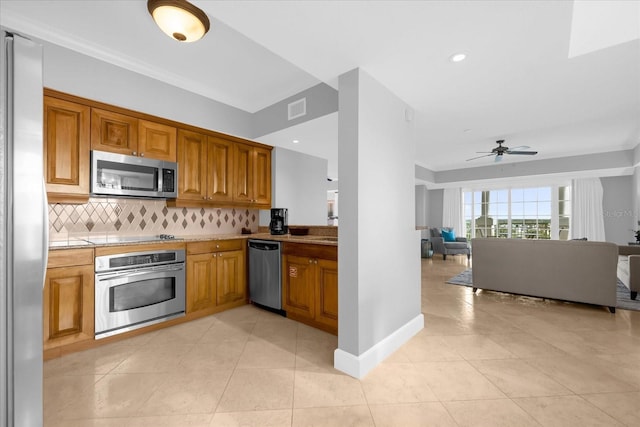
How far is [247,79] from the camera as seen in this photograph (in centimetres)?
297

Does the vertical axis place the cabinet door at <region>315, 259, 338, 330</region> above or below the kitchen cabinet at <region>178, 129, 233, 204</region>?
below

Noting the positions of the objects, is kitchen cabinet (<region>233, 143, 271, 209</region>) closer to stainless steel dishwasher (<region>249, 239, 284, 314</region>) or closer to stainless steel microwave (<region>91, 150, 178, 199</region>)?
stainless steel dishwasher (<region>249, 239, 284, 314</region>)

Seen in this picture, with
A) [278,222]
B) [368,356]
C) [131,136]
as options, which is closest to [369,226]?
[368,356]

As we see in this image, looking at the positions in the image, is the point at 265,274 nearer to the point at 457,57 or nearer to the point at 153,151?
the point at 153,151

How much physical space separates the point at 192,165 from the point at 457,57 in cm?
286

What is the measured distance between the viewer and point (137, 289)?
8.61 ft

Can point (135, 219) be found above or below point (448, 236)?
above

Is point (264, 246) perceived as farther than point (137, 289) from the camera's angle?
Yes

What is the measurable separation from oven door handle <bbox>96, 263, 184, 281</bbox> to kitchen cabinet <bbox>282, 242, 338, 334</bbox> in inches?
43.8

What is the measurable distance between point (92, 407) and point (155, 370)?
417 millimetres

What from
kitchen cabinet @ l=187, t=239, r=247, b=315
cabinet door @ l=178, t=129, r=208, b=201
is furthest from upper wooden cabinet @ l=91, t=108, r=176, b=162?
kitchen cabinet @ l=187, t=239, r=247, b=315

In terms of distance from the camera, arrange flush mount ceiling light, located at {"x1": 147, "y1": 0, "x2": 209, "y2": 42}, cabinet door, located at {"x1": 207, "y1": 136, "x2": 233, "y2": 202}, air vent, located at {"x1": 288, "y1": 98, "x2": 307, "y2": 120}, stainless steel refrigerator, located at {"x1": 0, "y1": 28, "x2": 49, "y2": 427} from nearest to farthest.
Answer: stainless steel refrigerator, located at {"x1": 0, "y1": 28, "x2": 49, "y2": 427} → flush mount ceiling light, located at {"x1": 147, "y1": 0, "x2": 209, "y2": 42} → air vent, located at {"x1": 288, "y1": 98, "x2": 307, "y2": 120} → cabinet door, located at {"x1": 207, "y1": 136, "x2": 233, "y2": 202}

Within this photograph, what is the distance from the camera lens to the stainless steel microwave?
2.59 metres

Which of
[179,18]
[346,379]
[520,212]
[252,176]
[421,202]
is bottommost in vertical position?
[346,379]
